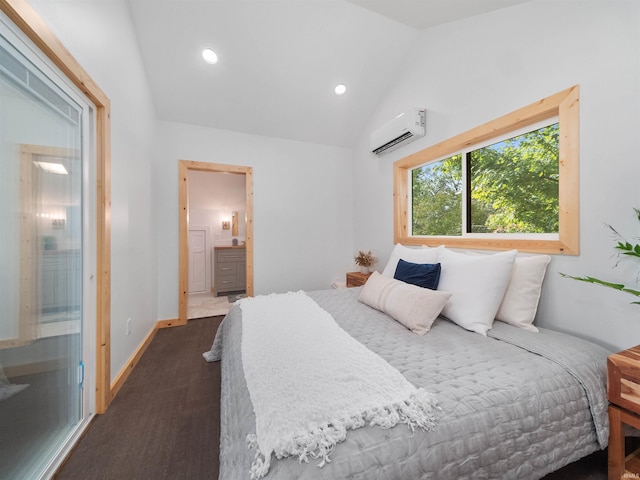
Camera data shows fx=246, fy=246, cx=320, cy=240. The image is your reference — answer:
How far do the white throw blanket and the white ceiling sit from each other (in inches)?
103

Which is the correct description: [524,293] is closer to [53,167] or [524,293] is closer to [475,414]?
[475,414]

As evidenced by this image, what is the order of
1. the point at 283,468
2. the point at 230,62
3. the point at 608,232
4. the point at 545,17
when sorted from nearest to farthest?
1. the point at 283,468
2. the point at 608,232
3. the point at 545,17
4. the point at 230,62

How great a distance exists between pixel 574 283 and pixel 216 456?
2236 mm

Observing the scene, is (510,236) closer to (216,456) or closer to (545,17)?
(545,17)

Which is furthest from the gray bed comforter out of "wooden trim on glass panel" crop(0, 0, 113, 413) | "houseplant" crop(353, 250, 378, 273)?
"houseplant" crop(353, 250, 378, 273)

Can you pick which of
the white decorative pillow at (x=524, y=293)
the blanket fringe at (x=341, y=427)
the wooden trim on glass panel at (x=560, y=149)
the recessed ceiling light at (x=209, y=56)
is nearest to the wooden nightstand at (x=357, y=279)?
the wooden trim on glass panel at (x=560, y=149)

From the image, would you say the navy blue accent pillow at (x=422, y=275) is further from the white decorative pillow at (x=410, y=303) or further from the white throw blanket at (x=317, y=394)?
the white throw blanket at (x=317, y=394)

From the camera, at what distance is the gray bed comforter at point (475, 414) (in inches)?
27.4

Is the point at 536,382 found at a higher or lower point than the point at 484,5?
lower

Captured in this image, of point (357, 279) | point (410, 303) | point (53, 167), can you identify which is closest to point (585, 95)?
point (410, 303)

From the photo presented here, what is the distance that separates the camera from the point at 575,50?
4.81 ft

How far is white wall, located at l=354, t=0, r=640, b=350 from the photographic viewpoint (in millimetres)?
1286

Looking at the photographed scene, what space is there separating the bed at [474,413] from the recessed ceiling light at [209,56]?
9.01 ft

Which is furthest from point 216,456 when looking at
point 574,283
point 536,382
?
point 574,283
